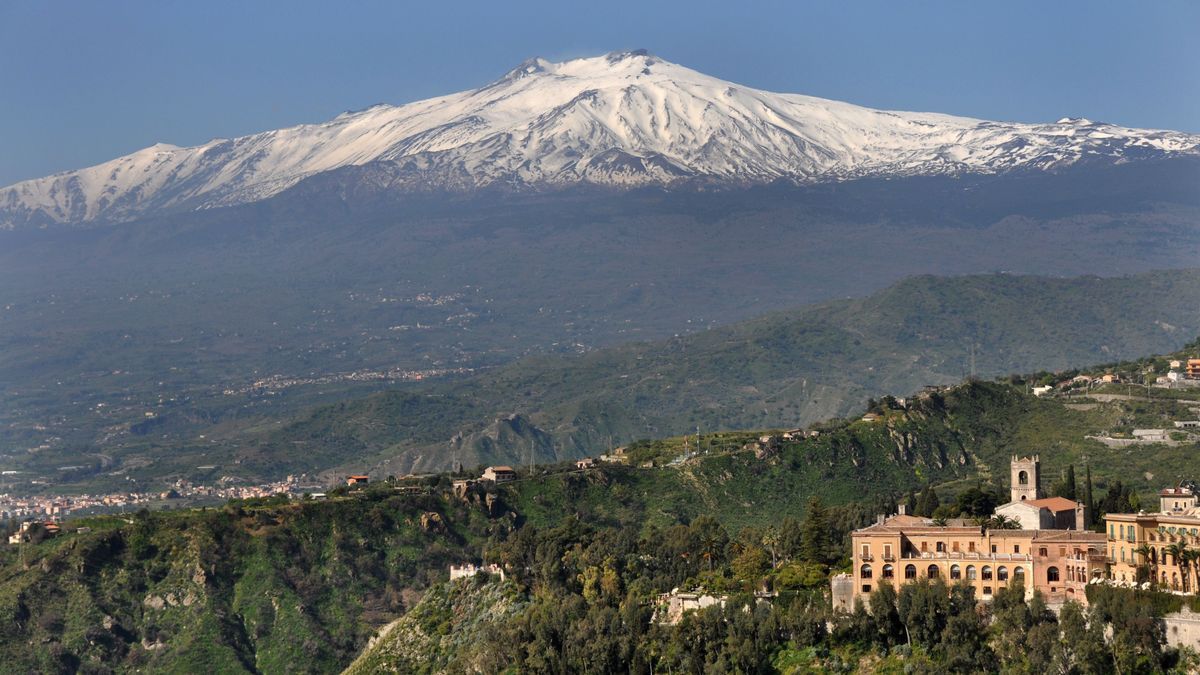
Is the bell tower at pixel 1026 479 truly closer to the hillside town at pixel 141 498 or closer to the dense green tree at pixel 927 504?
the dense green tree at pixel 927 504

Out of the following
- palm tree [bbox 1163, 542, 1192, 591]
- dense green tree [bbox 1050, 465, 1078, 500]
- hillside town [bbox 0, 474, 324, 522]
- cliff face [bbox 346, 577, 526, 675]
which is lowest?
hillside town [bbox 0, 474, 324, 522]

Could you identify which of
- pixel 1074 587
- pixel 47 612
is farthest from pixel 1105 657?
pixel 47 612

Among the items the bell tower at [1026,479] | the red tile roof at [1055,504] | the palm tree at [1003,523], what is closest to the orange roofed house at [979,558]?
the palm tree at [1003,523]

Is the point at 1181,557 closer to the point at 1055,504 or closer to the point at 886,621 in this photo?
the point at 886,621

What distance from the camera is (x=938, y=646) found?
66938 millimetres

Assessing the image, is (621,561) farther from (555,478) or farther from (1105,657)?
(555,478)

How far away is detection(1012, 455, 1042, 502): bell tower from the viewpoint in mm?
83688

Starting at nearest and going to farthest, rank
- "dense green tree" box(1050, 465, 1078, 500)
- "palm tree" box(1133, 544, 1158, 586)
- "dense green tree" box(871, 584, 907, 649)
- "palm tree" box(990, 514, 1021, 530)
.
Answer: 1. "palm tree" box(1133, 544, 1158, 586)
2. "dense green tree" box(871, 584, 907, 649)
3. "palm tree" box(990, 514, 1021, 530)
4. "dense green tree" box(1050, 465, 1078, 500)

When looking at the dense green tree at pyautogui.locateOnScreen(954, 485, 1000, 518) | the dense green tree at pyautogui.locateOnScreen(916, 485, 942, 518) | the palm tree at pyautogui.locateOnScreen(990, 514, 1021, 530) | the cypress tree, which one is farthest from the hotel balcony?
the dense green tree at pyautogui.locateOnScreen(916, 485, 942, 518)

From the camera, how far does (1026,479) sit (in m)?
84.9

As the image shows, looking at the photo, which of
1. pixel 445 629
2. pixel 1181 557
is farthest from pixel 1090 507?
pixel 445 629

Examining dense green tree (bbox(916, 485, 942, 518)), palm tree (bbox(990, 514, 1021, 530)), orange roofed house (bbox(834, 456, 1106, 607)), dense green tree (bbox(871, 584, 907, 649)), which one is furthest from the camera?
dense green tree (bbox(916, 485, 942, 518))

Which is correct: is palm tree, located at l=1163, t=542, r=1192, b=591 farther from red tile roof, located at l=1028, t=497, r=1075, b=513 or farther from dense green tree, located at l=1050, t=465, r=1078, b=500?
dense green tree, located at l=1050, t=465, r=1078, b=500

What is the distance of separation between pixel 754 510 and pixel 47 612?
3535cm
